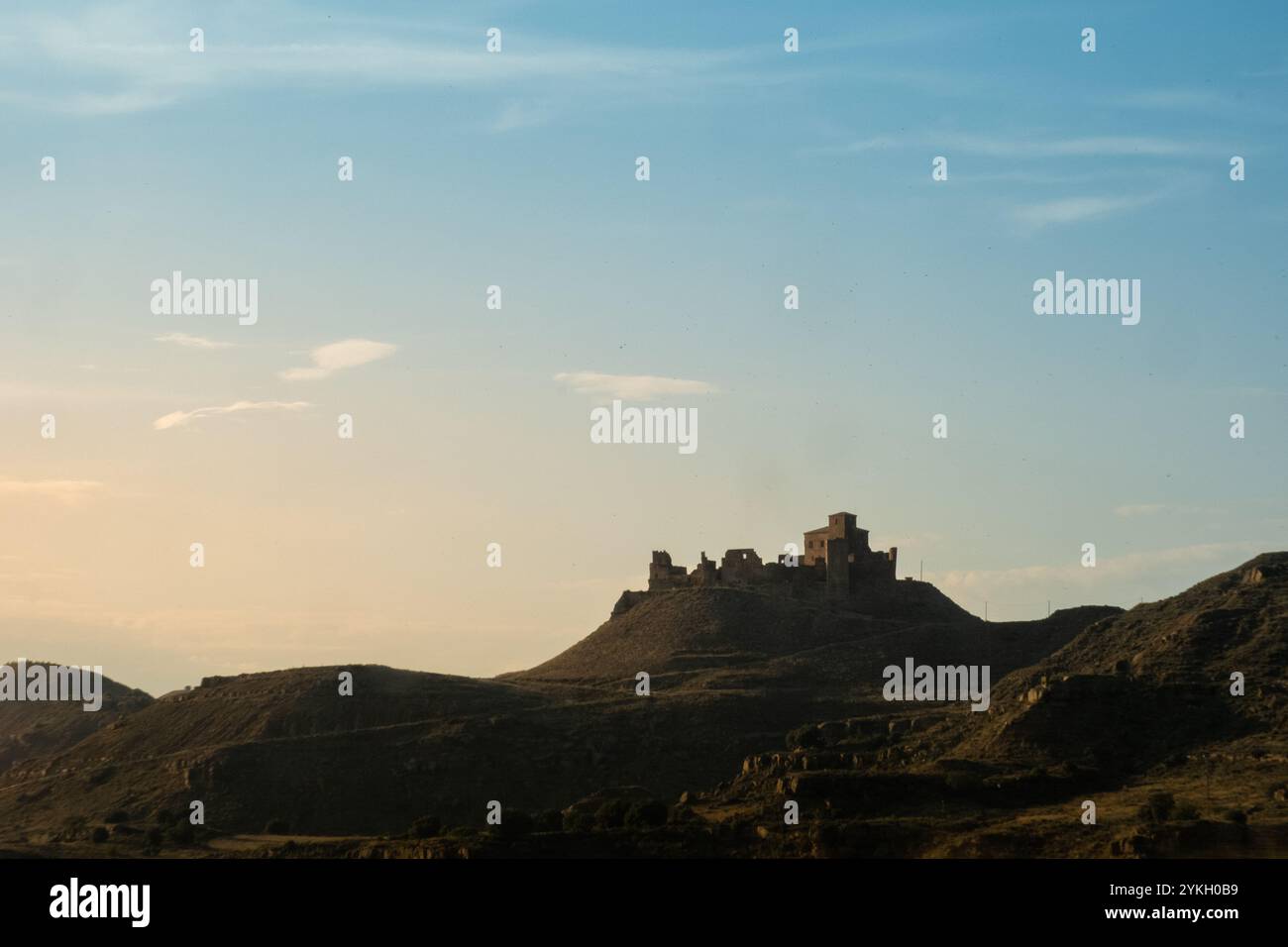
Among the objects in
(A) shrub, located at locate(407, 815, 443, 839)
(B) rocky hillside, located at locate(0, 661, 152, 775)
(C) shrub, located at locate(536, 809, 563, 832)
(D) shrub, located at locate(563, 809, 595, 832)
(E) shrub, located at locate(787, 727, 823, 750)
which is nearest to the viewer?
(D) shrub, located at locate(563, 809, 595, 832)

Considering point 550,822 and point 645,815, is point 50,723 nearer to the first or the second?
point 550,822

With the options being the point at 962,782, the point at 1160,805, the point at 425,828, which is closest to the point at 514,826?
the point at 425,828

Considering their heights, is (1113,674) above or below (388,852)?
above

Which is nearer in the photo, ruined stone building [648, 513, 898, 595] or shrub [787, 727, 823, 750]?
shrub [787, 727, 823, 750]

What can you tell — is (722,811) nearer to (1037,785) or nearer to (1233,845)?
(1037,785)

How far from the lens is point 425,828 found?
6606 centimetres

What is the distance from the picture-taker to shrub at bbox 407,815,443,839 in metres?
64.8

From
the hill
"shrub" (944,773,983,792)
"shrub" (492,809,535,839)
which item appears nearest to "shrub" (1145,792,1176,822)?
the hill

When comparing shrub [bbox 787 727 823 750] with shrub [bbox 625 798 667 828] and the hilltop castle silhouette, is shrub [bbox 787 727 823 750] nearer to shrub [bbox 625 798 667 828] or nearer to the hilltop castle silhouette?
shrub [bbox 625 798 667 828]

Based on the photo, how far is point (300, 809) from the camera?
247 ft

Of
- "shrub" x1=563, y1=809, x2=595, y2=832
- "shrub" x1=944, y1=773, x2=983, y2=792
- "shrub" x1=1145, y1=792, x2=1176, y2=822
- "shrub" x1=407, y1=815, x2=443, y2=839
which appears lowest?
"shrub" x1=407, y1=815, x2=443, y2=839

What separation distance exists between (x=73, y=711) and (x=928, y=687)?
55855mm
